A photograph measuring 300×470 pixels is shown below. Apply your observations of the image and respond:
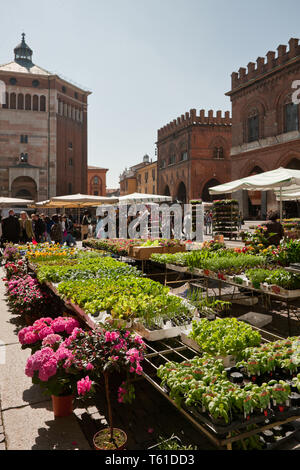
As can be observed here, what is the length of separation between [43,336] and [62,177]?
39947 millimetres

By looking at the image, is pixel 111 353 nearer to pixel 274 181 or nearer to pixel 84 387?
pixel 84 387

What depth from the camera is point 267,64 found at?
27359 millimetres

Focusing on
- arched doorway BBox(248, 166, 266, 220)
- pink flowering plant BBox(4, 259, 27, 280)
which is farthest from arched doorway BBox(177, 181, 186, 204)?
pink flowering plant BBox(4, 259, 27, 280)

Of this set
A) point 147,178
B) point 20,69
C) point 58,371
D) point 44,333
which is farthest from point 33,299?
point 147,178

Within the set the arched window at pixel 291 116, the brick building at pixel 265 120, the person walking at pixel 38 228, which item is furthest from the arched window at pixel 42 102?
the person walking at pixel 38 228

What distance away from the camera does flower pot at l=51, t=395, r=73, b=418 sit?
10.8 feet

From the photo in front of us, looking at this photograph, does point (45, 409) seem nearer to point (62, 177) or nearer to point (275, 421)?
point (275, 421)

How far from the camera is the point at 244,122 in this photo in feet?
98.0

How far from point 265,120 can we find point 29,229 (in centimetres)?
2136

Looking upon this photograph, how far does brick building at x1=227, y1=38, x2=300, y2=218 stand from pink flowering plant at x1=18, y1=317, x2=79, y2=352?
24.3 meters

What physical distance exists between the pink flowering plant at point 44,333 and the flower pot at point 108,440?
941 mm

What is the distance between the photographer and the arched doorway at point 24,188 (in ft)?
130
